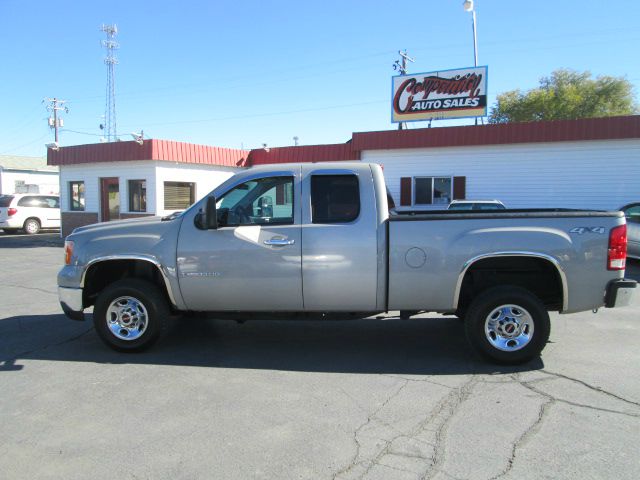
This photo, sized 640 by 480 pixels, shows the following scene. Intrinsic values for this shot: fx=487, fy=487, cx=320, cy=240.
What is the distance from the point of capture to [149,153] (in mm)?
18438

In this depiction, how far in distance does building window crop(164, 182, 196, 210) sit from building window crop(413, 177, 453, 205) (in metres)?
9.21

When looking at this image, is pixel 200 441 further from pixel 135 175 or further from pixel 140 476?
pixel 135 175

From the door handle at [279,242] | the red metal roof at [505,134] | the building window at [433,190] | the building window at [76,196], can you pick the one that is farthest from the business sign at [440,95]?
the door handle at [279,242]

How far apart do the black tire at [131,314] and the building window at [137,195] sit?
1498cm

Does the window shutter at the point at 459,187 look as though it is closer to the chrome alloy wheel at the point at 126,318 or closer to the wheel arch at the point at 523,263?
the wheel arch at the point at 523,263

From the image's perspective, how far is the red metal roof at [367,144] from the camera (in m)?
14.9

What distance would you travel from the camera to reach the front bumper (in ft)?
17.4

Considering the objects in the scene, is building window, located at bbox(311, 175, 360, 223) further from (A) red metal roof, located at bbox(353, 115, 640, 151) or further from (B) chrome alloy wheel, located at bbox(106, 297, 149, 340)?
(A) red metal roof, located at bbox(353, 115, 640, 151)

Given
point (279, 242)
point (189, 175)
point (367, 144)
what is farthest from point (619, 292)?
point (189, 175)

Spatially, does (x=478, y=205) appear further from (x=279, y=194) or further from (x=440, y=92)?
(x=440, y=92)

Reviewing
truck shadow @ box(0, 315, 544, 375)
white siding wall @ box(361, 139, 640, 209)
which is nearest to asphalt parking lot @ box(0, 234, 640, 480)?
truck shadow @ box(0, 315, 544, 375)

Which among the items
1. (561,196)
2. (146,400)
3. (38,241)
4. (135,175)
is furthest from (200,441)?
(38,241)

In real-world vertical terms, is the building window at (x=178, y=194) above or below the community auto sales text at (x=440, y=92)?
below

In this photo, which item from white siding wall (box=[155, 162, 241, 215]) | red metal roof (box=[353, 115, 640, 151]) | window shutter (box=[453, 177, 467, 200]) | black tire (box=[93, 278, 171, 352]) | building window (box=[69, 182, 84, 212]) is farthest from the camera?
building window (box=[69, 182, 84, 212])
